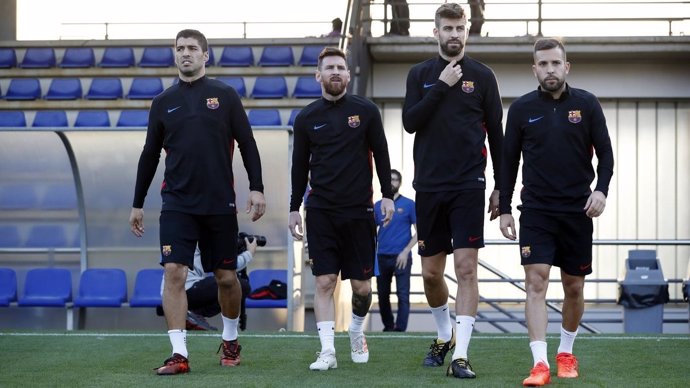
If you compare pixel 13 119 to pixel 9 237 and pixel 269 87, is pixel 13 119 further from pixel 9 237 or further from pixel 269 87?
pixel 9 237

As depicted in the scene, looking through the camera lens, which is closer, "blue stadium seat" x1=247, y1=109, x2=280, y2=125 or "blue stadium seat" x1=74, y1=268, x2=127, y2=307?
"blue stadium seat" x1=74, y1=268, x2=127, y2=307

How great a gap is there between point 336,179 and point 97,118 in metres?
11.0

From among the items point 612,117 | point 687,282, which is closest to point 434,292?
point 687,282

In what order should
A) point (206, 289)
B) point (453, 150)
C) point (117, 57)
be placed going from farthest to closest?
1. point (117, 57)
2. point (206, 289)
3. point (453, 150)

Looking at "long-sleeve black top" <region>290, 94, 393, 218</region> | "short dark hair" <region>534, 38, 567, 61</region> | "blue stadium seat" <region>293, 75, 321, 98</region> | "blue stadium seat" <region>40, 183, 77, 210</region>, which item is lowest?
"blue stadium seat" <region>40, 183, 77, 210</region>

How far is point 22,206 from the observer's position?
13.2 meters

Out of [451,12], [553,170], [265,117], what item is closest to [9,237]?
[265,117]

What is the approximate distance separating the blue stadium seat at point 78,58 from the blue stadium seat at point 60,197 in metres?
6.65

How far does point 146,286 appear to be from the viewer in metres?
12.9

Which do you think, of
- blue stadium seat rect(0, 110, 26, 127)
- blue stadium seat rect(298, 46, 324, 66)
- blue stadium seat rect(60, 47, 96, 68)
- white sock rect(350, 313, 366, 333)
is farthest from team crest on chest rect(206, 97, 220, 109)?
blue stadium seat rect(60, 47, 96, 68)

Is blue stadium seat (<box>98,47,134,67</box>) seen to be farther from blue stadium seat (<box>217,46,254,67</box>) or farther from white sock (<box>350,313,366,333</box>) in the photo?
white sock (<box>350,313,366,333</box>)

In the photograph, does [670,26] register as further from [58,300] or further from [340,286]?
[58,300]

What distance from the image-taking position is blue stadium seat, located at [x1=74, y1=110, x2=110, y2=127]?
Result: 17.0m

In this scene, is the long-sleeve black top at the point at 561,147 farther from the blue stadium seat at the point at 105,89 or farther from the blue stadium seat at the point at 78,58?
the blue stadium seat at the point at 78,58
